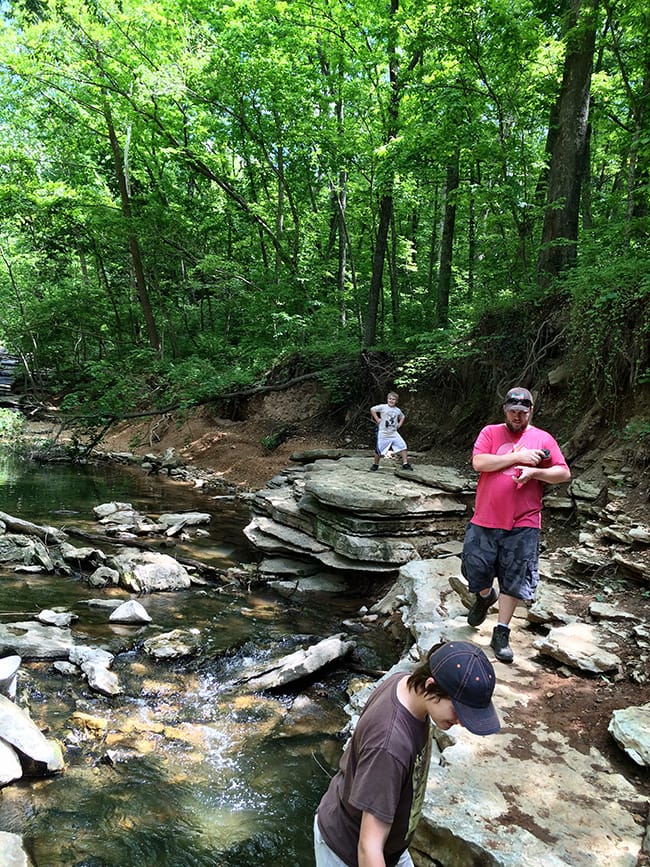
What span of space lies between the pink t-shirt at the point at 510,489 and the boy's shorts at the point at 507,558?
0.08 meters

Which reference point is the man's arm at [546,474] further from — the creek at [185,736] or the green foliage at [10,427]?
the green foliage at [10,427]

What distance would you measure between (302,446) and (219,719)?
34.1ft

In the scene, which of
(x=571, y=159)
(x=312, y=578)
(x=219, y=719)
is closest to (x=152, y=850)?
(x=219, y=719)

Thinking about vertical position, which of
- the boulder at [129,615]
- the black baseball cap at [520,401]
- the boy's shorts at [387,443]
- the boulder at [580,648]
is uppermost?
the black baseball cap at [520,401]

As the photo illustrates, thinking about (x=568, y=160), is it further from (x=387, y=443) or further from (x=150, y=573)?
(x=150, y=573)

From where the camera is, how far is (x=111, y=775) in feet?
12.8

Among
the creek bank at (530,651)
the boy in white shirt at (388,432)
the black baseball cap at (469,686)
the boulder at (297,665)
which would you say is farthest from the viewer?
the boy in white shirt at (388,432)

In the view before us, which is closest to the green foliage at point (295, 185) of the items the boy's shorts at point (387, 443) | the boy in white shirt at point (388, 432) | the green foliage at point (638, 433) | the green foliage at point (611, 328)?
the green foliage at point (611, 328)

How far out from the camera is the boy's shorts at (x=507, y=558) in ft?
13.0

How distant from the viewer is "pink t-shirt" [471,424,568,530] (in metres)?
3.93

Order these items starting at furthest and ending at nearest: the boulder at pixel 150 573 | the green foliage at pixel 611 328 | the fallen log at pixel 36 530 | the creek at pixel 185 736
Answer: the fallen log at pixel 36 530 → the boulder at pixel 150 573 → the green foliage at pixel 611 328 → the creek at pixel 185 736

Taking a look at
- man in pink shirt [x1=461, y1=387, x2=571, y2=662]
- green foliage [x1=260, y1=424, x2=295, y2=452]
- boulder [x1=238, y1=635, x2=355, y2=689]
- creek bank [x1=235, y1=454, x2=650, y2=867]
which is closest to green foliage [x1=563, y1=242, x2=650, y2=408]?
creek bank [x1=235, y1=454, x2=650, y2=867]

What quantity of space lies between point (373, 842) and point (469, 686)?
21.3 inches

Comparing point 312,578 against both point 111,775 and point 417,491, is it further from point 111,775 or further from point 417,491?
point 111,775
